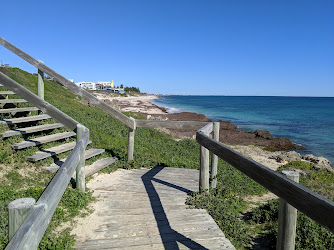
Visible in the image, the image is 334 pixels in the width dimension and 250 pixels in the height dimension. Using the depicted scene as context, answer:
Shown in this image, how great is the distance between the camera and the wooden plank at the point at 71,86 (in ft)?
22.9

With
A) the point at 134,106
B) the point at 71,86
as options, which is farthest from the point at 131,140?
the point at 134,106

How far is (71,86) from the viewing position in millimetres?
7164

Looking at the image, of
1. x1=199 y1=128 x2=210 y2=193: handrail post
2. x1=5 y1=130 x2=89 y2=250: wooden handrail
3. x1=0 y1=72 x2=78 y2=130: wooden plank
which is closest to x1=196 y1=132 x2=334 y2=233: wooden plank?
x1=199 y1=128 x2=210 y2=193: handrail post

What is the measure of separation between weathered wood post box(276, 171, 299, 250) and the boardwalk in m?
1.21

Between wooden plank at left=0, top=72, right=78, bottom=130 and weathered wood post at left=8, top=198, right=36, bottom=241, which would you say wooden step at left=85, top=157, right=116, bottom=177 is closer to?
wooden plank at left=0, top=72, right=78, bottom=130

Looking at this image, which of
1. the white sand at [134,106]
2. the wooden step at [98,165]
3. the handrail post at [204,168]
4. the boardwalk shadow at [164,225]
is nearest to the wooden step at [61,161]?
the wooden step at [98,165]

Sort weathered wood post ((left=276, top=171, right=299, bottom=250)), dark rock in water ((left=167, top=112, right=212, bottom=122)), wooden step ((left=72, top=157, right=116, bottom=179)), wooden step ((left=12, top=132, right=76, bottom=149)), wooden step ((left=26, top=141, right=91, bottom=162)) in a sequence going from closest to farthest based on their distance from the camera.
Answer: weathered wood post ((left=276, top=171, right=299, bottom=250))
wooden step ((left=26, top=141, right=91, bottom=162))
wooden step ((left=12, top=132, right=76, bottom=149))
wooden step ((left=72, top=157, right=116, bottom=179))
dark rock in water ((left=167, top=112, right=212, bottom=122))

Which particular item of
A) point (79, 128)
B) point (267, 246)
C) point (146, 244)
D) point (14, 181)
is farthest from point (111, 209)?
point (267, 246)

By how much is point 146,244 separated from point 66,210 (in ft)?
5.51

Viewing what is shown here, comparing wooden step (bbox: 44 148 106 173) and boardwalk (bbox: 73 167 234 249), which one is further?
wooden step (bbox: 44 148 106 173)

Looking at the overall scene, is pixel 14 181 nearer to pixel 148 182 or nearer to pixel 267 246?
pixel 148 182

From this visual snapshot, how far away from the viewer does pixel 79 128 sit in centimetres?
483

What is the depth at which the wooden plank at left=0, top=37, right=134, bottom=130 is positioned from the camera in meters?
6.97

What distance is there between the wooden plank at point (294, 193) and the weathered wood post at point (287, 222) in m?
0.17
